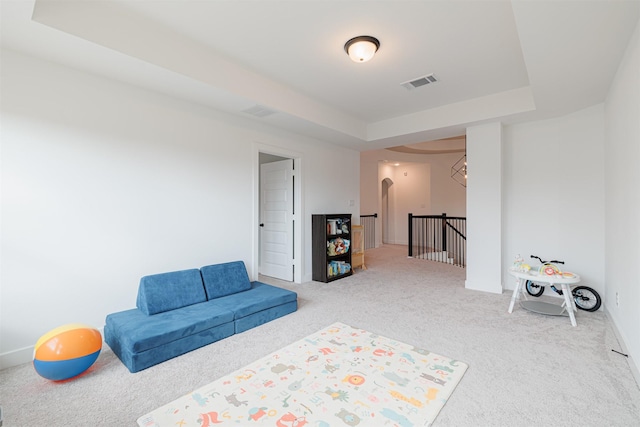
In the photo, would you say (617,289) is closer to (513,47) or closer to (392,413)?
(513,47)

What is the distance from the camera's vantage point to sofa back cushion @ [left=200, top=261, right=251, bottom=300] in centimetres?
337

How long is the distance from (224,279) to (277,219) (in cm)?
194

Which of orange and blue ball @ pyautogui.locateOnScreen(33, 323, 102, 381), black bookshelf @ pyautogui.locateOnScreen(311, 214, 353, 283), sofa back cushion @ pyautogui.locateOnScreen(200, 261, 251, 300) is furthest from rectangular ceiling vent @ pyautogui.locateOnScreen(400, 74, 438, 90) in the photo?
orange and blue ball @ pyautogui.locateOnScreen(33, 323, 102, 381)

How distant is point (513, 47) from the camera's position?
2.87 meters

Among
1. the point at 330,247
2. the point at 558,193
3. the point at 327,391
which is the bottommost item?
the point at 327,391

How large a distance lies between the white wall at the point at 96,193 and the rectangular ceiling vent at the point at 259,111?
0.30 metres

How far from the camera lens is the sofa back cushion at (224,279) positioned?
337 centimetres

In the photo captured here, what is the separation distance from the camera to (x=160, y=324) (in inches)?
101

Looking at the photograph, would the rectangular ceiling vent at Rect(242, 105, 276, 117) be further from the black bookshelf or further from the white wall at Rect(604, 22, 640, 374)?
the white wall at Rect(604, 22, 640, 374)

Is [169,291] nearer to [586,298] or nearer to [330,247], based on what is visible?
[330,247]

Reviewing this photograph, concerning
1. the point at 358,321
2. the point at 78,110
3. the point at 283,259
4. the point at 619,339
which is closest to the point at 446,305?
the point at 358,321

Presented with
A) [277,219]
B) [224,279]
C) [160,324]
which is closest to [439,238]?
[277,219]

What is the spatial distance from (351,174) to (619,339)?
4502 millimetres

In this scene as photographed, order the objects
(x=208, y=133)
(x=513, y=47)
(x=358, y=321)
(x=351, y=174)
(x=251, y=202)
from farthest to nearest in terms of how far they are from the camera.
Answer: (x=351, y=174), (x=251, y=202), (x=208, y=133), (x=358, y=321), (x=513, y=47)
